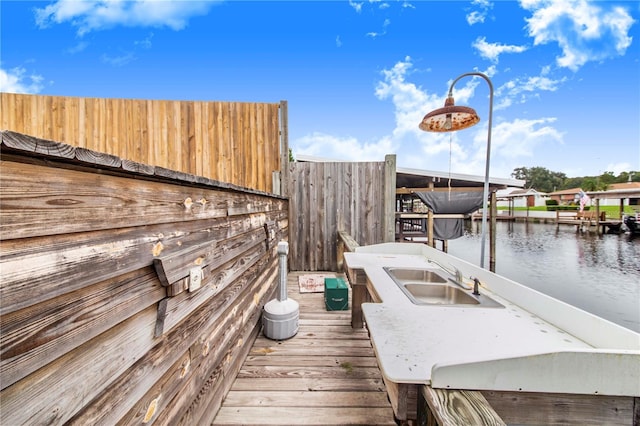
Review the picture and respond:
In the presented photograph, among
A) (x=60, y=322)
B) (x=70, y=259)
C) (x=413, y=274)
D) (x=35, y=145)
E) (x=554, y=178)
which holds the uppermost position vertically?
(x=554, y=178)

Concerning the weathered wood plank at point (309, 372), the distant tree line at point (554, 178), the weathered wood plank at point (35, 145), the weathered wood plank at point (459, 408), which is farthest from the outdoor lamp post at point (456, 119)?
the distant tree line at point (554, 178)

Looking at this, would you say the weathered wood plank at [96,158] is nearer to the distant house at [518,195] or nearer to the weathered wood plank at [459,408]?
the weathered wood plank at [459,408]

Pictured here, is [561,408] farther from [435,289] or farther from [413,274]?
[413,274]

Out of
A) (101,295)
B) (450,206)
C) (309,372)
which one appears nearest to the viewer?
(101,295)

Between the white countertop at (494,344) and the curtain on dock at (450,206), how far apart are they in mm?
3588

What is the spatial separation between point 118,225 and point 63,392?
0.46 meters

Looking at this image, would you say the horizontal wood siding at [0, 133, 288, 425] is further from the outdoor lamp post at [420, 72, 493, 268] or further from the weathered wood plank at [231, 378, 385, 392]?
the outdoor lamp post at [420, 72, 493, 268]

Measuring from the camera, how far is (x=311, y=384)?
1.97 m

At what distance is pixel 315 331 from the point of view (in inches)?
109

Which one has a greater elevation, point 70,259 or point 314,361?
point 70,259

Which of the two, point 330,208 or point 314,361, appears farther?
point 330,208

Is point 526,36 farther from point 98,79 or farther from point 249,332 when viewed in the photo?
point 98,79

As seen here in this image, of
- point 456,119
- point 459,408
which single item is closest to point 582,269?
point 456,119

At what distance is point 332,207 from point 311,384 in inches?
131
